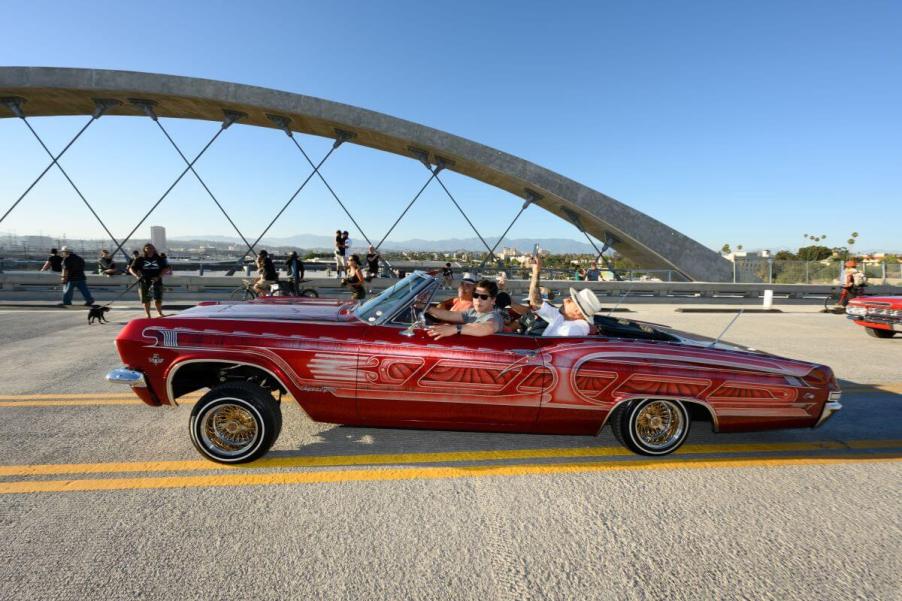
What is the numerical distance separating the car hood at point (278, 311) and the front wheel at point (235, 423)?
63cm

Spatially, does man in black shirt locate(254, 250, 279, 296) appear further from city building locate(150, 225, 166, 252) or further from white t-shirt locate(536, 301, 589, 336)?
city building locate(150, 225, 166, 252)

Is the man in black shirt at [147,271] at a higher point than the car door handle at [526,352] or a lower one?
higher

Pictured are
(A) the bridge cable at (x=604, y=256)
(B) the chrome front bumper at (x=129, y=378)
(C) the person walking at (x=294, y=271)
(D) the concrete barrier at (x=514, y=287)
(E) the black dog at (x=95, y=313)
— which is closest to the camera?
(B) the chrome front bumper at (x=129, y=378)

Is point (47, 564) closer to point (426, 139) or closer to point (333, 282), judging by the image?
point (333, 282)

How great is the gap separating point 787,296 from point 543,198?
1156 cm

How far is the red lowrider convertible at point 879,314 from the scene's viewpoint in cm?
879

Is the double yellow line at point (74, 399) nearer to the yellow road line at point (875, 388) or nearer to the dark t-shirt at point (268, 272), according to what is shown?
the dark t-shirt at point (268, 272)

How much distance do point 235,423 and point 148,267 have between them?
8821mm

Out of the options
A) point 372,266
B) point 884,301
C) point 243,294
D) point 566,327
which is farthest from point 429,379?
point 372,266

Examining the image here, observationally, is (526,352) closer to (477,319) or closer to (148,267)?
(477,319)

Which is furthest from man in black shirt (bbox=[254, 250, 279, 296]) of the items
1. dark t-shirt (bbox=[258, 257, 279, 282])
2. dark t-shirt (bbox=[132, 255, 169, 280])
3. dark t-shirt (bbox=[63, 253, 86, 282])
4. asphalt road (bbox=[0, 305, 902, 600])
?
asphalt road (bbox=[0, 305, 902, 600])

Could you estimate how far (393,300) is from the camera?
3.86 meters

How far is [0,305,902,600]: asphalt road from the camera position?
91.7 inches

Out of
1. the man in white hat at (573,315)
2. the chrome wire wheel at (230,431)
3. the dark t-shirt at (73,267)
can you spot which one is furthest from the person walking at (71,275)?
the man in white hat at (573,315)
